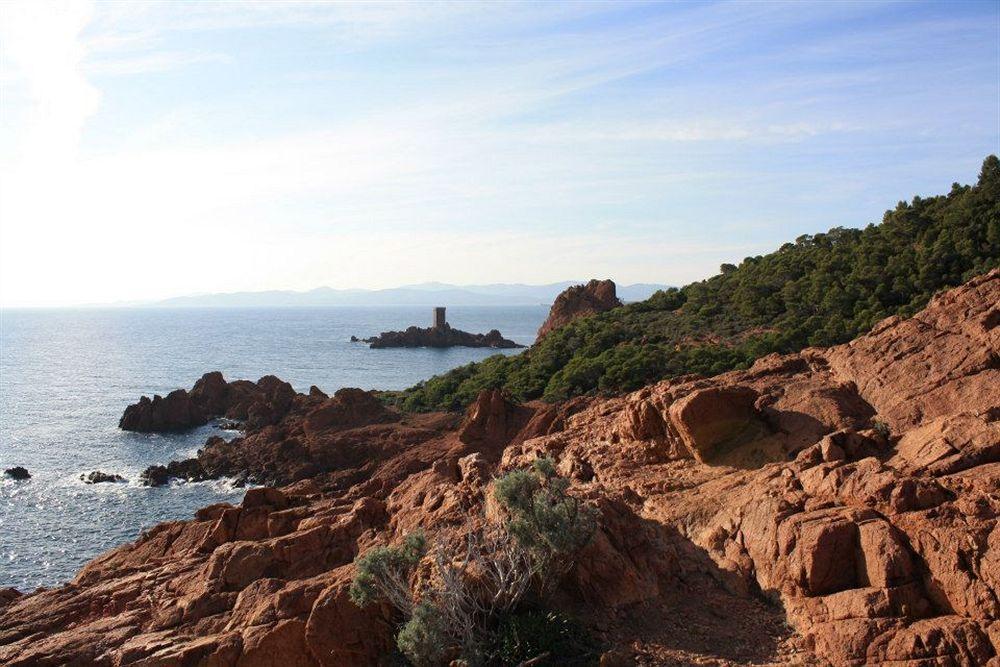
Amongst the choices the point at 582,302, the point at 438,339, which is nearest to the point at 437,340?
the point at 438,339

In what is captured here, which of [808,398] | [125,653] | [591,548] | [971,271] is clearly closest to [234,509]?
[125,653]

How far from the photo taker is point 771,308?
55.0 metres

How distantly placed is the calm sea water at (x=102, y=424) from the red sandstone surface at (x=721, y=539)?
55.7 ft

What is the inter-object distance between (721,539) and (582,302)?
237ft

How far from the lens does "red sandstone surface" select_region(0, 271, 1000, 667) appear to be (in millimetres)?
13961

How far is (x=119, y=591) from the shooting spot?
20.8m

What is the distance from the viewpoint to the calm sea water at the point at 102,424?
133ft

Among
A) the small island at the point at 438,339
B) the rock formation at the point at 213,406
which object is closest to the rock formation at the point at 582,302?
the rock formation at the point at 213,406

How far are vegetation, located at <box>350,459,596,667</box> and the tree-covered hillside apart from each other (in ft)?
93.8

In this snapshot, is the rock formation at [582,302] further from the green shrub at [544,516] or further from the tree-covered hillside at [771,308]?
the green shrub at [544,516]

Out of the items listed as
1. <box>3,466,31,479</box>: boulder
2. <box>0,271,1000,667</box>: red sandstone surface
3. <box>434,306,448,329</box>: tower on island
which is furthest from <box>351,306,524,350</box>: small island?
<box>0,271,1000,667</box>: red sandstone surface

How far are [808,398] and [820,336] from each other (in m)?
23.5

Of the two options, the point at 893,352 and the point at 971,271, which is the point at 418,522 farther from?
the point at 971,271

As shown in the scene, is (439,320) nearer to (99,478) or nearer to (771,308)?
(771,308)
